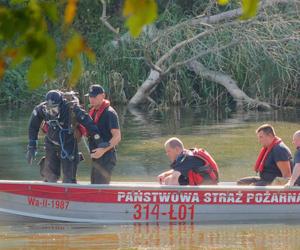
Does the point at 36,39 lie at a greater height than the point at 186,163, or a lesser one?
greater

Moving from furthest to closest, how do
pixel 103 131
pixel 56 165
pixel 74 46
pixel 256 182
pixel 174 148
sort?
1. pixel 256 182
2. pixel 56 165
3. pixel 103 131
4. pixel 174 148
5. pixel 74 46

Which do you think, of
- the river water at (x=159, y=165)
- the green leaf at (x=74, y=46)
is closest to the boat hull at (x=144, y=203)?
the river water at (x=159, y=165)

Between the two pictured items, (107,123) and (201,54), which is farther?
(201,54)

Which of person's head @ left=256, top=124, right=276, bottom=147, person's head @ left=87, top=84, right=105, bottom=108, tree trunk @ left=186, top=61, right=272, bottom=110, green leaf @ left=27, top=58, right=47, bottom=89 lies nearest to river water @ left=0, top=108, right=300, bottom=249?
tree trunk @ left=186, top=61, right=272, bottom=110

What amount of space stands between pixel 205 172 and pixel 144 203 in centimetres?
81

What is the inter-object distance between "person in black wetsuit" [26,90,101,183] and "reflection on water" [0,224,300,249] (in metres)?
0.71

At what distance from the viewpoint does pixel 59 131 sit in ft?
36.7

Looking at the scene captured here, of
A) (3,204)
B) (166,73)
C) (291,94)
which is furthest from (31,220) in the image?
(291,94)

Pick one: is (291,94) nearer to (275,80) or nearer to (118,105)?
(275,80)

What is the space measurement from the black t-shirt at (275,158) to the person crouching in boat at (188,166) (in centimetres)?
62

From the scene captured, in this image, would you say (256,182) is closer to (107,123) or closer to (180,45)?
(107,123)

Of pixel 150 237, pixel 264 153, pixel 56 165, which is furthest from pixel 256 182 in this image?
pixel 56 165

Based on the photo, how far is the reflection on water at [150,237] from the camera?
1031 centimetres

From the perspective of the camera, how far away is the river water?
10.5m
